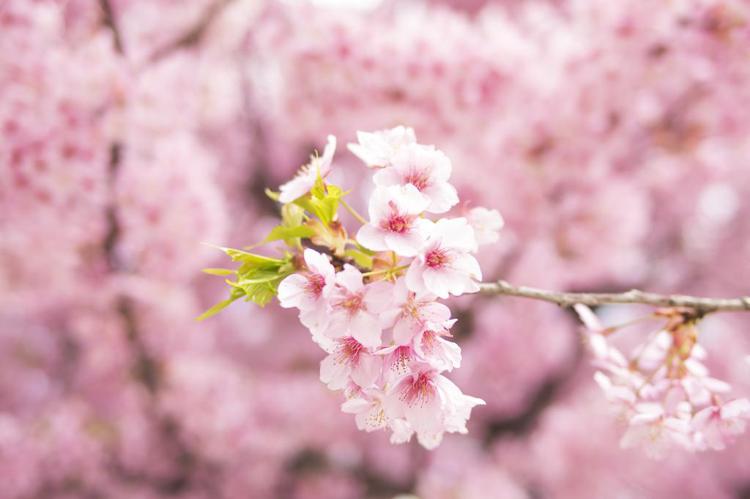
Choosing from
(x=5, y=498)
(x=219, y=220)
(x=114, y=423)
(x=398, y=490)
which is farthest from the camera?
(x=398, y=490)

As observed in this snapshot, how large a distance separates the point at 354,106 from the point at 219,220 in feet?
2.99

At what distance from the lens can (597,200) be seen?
2.72 meters

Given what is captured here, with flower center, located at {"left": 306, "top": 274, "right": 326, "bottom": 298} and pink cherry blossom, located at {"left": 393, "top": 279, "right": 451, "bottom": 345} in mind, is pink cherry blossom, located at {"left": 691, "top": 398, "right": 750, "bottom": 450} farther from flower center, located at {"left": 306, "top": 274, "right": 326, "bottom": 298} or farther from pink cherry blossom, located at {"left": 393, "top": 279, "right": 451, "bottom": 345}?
flower center, located at {"left": 306, "top": 274, "right": 326, "bottom": 298}

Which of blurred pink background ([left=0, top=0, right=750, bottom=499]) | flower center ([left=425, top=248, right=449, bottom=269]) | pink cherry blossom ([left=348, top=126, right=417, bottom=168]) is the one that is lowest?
blurred pink background ([left=0, top=0, right=750, bottom=499])

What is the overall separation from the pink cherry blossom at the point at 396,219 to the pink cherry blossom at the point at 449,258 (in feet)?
0.06

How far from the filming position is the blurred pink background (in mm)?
2102

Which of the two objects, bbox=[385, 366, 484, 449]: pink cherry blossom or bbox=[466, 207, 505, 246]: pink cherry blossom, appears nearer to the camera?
bbox=[385, 366, 484, 449]: pink cherry blossom

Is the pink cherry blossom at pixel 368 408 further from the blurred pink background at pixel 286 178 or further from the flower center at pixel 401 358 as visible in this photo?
the blurred pink background at pixel 286 178

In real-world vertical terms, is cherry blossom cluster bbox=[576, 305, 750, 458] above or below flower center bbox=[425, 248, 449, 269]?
below

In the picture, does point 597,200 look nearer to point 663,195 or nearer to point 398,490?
point 663,195

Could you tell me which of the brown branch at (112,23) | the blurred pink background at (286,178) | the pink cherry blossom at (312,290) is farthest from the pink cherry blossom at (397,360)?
the brown branch at (112,23)

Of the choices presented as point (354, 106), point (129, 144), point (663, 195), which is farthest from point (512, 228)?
point (663, 195)

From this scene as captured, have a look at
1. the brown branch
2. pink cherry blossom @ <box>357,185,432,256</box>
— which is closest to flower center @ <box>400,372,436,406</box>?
pink cherry blossom @ <box>357,185,432,256</box>

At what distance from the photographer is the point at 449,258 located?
81 centimetres
